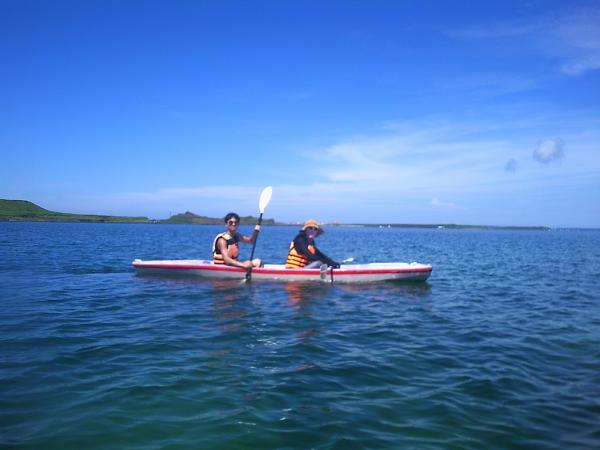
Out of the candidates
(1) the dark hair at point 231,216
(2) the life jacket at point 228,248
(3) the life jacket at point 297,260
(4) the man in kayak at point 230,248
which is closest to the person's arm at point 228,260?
(4) the man in kayak at point 230,248

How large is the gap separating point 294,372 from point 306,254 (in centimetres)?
908

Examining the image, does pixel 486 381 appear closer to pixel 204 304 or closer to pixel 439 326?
pixel 439 326

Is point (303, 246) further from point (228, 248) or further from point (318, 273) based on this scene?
point (228, 248)

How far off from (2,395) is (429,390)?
5.72 metres

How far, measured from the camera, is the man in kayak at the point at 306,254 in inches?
597

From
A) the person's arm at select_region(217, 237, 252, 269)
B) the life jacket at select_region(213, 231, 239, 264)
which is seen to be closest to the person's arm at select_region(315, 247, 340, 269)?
the person's arm at select_region(217, 237, 252, 269)

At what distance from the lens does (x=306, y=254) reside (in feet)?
50.3

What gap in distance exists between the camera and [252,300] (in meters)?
12.1

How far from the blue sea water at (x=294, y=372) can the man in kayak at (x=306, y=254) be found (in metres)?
2.77

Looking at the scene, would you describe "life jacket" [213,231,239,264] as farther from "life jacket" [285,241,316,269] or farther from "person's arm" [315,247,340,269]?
"person's arm" [315,247,340,269]

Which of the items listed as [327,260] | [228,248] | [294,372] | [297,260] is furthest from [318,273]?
[294,372]

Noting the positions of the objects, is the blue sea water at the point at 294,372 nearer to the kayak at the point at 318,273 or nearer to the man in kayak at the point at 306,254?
the kayak at the point at 318,273

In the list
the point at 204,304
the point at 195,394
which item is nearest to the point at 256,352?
the point at 195,394

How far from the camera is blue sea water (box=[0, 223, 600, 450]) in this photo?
4500 millimetres
